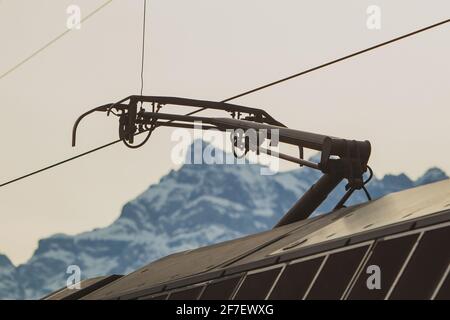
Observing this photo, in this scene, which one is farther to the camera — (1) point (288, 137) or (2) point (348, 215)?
(1) point (288, 137)

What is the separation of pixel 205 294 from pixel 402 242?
5831mm

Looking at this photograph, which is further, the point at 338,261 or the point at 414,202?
the point at 414,202

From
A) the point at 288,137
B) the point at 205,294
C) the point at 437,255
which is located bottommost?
the point at 205,294

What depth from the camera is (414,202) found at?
2170 centimetres

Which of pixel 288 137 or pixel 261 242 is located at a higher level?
pixel 288 137

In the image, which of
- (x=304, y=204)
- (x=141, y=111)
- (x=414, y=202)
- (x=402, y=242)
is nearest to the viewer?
(x=402, y=242)

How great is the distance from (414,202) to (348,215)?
308cm

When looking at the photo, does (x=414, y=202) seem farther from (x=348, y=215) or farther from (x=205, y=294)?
(x=205, y=294)

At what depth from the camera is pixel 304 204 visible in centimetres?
3419

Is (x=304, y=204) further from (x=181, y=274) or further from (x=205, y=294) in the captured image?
(x=205, y=294)
